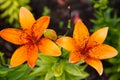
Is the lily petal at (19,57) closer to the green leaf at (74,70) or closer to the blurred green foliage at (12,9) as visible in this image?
A: the green leaf at (74,70)

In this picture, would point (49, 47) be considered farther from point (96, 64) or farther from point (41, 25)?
point (96, 64)

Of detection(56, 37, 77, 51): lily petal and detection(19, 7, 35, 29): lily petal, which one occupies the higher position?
detection(19, 7, 35, 29): lily petal

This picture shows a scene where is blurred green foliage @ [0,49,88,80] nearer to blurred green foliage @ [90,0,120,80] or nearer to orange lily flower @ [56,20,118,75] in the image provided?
orange lily flower @ [56,20,118,75]

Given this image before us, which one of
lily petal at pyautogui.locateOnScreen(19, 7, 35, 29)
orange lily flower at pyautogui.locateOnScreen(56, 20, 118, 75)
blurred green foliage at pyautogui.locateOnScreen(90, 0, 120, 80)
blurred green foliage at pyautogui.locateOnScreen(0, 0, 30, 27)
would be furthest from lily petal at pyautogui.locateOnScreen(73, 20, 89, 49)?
blurred green foliage at pyautogui.locateOnScreen(0, 0, 30, 27)

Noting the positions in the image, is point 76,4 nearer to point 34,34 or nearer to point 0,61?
point 0,61

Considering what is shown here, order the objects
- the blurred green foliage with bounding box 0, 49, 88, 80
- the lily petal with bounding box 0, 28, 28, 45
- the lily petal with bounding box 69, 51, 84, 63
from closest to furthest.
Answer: the lily petal with bounding box 69, 51, 84, 63
the lily petal with bounding box 0, 28, 28, 45
the blurred green foliage with bounding box 0, 49, 88, 80

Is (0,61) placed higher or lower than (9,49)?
higher

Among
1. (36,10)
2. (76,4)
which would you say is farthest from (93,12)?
(36,10)
